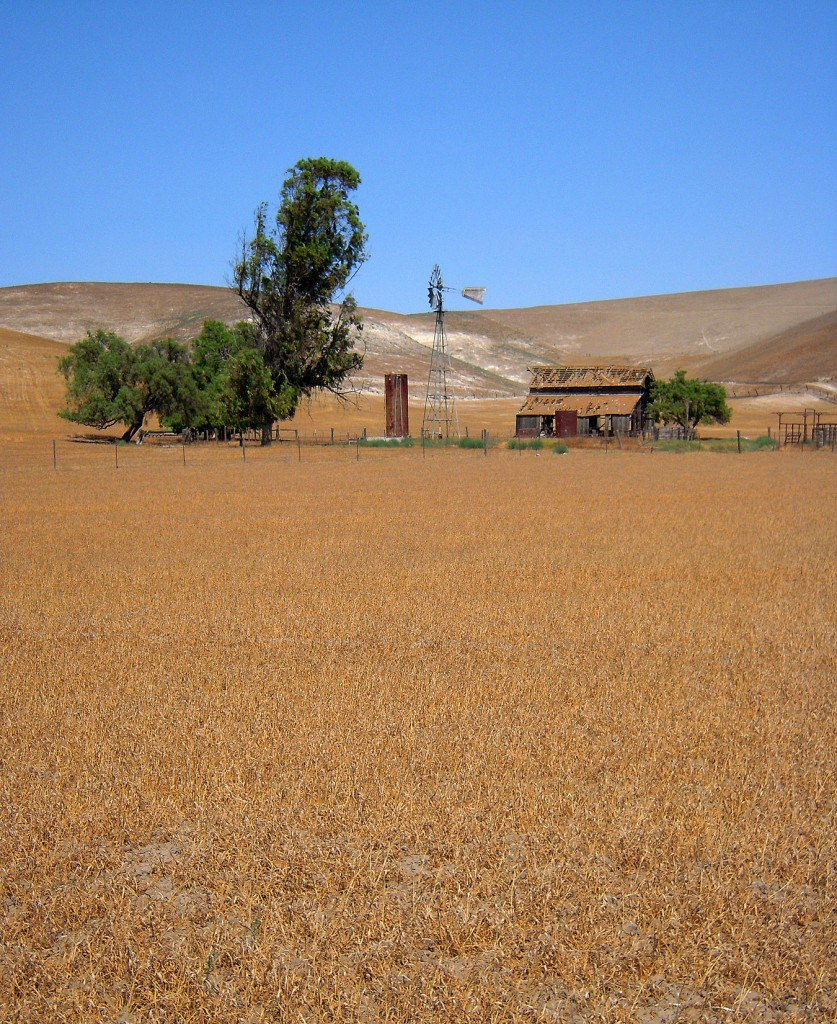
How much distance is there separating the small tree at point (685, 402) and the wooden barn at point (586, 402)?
4.85 feet

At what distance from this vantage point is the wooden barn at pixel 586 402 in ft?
238

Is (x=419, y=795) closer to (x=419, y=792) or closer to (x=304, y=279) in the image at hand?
(x=419, y=792)

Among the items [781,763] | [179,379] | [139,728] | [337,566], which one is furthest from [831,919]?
[179,379]

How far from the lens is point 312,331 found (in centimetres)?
5984

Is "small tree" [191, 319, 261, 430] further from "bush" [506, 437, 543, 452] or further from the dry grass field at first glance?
the dry grass field

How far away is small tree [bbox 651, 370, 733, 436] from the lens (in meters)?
73.0

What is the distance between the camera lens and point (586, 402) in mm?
74438

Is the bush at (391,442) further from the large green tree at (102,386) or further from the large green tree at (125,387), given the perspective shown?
the large green tree at (102,386)

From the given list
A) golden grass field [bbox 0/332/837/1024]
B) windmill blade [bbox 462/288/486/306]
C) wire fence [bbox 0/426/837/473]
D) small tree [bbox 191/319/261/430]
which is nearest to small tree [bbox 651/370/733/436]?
wire fence [bbox 0/426/837/473]

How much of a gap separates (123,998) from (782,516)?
21.4 metres

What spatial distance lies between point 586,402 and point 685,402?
7.13m

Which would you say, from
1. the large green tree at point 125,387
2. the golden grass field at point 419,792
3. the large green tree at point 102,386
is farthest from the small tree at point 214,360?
the golden grass field at point 419,792

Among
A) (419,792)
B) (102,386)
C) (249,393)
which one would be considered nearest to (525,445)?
(249,393)

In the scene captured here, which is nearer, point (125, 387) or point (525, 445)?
point (525, 445)
